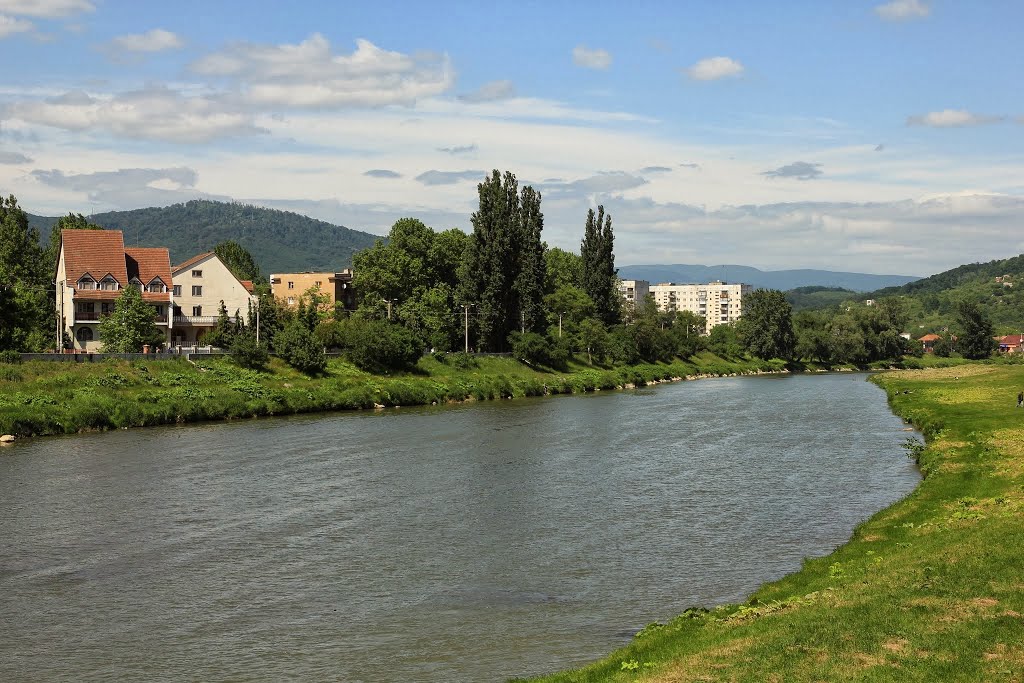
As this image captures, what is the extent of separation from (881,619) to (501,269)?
279 feet

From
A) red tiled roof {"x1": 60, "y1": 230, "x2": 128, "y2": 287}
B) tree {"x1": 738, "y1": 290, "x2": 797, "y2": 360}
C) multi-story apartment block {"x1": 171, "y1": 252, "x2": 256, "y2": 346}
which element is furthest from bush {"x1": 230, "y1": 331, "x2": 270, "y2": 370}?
tree {"x1": 738, "y1": 290, "x2": 797, "y2": 360}

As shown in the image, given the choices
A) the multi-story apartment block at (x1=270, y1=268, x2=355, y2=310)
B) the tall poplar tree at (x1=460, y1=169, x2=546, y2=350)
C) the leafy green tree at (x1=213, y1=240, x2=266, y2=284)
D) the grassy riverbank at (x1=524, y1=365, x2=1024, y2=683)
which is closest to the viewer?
the grassy riverbank at (x1=524, y1=365, x2=1024, y2=683)

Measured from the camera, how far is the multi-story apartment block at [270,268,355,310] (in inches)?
5851

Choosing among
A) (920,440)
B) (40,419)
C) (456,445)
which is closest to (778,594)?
(456,445)

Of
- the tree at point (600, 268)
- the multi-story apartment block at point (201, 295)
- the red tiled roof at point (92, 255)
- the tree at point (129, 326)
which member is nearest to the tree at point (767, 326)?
the tree at point (600, 268)

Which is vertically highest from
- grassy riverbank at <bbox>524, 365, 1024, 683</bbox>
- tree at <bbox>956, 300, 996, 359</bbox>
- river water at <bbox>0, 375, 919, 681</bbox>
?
tree at <bbox>956, 300, 996, 359</bbox>

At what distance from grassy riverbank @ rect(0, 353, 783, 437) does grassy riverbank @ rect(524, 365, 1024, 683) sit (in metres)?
46.6

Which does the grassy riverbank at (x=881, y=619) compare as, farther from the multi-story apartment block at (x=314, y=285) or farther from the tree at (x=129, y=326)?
the multi-story apartment block at (x=314, y=285)

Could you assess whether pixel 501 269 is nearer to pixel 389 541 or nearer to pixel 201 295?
pixel 201 295

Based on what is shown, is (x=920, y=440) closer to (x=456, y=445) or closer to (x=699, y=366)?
(x=456, y=445)

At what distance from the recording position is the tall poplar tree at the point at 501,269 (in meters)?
101

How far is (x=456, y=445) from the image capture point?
176ft

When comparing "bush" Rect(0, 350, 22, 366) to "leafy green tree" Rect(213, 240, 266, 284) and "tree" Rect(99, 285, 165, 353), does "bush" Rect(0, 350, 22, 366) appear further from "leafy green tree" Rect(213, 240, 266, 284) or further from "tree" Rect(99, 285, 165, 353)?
"leafy green tree" Rect(213, 240, 266, 284)

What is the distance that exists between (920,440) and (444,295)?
66031 millimetres
